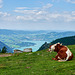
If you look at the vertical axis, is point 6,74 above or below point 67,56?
below

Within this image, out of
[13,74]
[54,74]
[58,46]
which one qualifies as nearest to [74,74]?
[54,74]

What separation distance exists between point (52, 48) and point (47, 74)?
1150cm

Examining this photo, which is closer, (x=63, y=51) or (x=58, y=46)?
(x=63, y=51)

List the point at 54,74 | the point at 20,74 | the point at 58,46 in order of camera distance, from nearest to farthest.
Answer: the point at 54,74, the point at 20,74, the point at 58,46

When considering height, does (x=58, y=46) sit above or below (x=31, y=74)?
above

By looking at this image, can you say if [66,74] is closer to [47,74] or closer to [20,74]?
[47,74]

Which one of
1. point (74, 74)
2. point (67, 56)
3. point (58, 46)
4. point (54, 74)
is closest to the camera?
point (74, 74)

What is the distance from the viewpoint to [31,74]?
1238cm

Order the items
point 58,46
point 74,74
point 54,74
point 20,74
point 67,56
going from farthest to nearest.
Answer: point 58,46 → point 67,56 → point 20,74 → point 54,74 → point 74,74

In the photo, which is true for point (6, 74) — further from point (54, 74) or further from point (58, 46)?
point (58, 46)

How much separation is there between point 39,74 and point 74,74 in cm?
376

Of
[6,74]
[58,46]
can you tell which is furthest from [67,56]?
[6,74]

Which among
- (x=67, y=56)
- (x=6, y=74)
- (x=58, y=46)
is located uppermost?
(x=58, y=46)

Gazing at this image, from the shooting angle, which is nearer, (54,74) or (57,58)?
(54,74)
